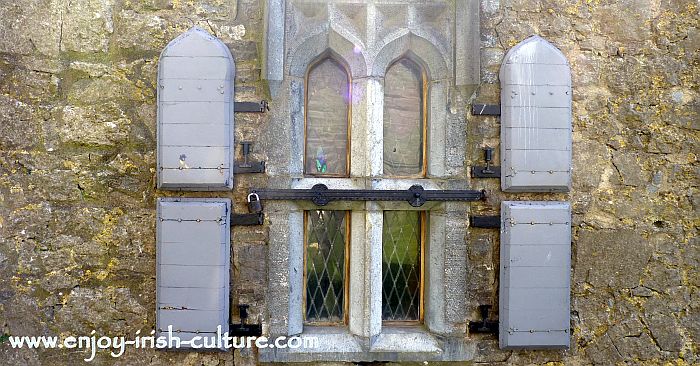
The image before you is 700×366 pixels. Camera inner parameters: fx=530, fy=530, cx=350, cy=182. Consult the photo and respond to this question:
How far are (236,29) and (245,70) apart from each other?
261 millimetres

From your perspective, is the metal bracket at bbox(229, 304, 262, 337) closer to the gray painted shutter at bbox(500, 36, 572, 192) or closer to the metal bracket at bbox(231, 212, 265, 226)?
the metal bracket at bbox(231, 212, 265, 226)

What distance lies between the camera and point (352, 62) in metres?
3.36

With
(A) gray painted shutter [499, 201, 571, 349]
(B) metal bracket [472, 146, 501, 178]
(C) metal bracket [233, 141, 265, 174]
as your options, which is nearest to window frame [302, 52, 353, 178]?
(C) metal bracket [233, 141, 265, 174]

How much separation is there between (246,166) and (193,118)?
417 mm

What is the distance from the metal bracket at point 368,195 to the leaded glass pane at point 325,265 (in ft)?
0.72

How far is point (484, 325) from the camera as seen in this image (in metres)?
3.34

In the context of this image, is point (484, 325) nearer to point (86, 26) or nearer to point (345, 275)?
point (345, 275)

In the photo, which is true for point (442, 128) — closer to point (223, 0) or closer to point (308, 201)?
point (308, 201)

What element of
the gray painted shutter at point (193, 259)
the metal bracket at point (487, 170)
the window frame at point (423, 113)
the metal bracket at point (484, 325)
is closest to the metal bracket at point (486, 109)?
the metal bracket at point (487, 170)

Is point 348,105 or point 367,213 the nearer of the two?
point 367,213

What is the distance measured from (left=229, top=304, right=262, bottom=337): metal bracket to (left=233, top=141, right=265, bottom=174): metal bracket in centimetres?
83

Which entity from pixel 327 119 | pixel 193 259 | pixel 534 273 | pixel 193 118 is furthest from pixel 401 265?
pixel 193 118

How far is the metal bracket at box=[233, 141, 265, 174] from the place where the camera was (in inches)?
127

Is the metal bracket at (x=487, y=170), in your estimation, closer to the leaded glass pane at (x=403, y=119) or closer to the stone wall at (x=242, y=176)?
the stone wall at (x=242, y=176)
